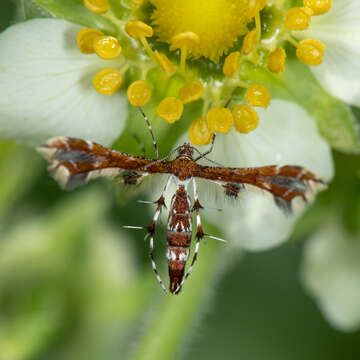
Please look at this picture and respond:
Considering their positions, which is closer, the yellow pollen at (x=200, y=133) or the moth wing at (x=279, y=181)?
the moth wing at (x=279, y=181)

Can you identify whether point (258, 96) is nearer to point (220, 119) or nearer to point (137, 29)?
point (220, 119)

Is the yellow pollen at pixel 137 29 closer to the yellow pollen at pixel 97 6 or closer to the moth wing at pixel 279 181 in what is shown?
the yellow pollen at pixel 97 6

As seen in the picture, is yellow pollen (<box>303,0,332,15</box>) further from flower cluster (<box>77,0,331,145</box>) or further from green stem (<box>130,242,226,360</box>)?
green stem (<box>130,242,226,360</box>)

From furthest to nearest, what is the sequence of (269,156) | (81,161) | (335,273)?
1. (335,273)
2. (269,156)
3. (81,161)

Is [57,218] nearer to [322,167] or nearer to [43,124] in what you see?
[43,124]

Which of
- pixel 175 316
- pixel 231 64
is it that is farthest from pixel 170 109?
pixel 175 316

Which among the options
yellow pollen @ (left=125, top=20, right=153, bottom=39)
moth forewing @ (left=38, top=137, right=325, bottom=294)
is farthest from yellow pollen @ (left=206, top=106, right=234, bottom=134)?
yellow pollen @ (left=125, top=20, right=153, bottom=39)

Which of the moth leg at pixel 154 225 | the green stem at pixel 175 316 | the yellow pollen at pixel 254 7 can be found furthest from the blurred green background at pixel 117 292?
the yellow pollen at pixel 254 7
